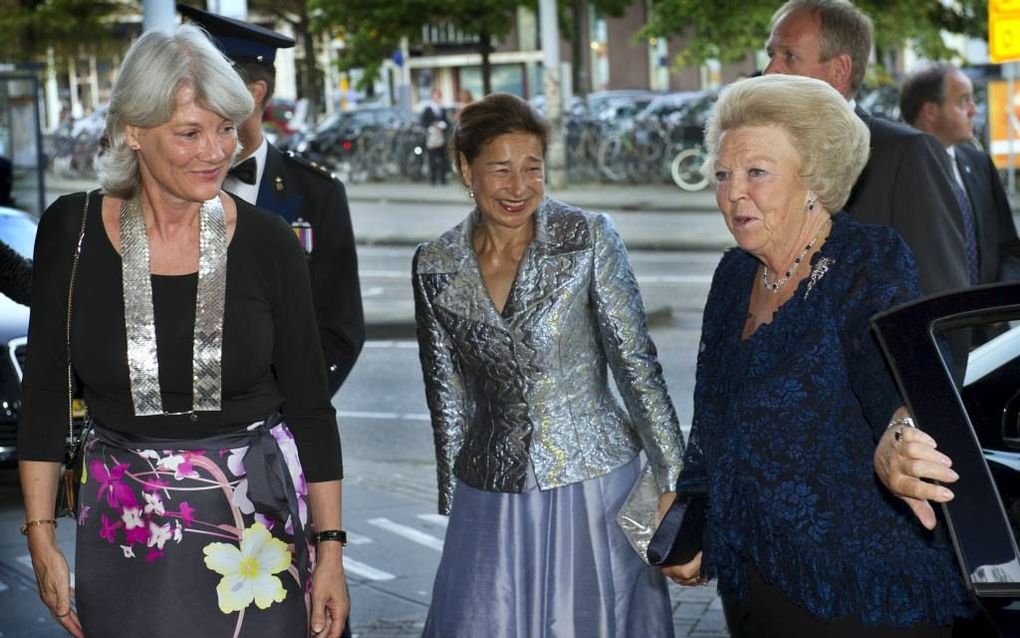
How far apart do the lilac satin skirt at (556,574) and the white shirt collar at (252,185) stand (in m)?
1.08

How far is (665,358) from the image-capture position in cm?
1230

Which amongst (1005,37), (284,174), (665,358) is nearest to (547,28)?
(665,358)

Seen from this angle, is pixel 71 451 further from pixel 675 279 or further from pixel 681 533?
pixel 675 279

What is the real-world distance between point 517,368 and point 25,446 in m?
1.34

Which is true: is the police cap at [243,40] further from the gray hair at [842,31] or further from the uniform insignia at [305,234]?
the gray hair at [842,31]

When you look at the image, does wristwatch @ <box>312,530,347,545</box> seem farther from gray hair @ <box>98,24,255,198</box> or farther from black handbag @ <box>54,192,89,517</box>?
gray hair @ <box>98,24,255,198</box>

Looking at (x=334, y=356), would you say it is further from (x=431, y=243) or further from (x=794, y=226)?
(x=794, y=226)

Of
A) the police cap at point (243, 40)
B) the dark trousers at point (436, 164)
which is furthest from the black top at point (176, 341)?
the dark trousers at point (436, 164)

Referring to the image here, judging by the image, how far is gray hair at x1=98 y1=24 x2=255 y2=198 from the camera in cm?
336

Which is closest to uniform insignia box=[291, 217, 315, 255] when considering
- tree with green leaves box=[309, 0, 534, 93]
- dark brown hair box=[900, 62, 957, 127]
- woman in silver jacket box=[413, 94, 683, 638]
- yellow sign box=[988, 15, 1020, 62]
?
woman in silver jacket box=[413, 94, 683, 638]

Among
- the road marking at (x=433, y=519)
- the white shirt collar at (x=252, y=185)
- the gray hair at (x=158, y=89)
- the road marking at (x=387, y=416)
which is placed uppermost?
the gray hair at (x=158, y=89)

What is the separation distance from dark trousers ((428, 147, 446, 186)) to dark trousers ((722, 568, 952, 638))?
28.3 metres

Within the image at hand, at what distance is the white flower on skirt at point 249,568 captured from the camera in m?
3.30

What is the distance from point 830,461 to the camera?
3.06m
